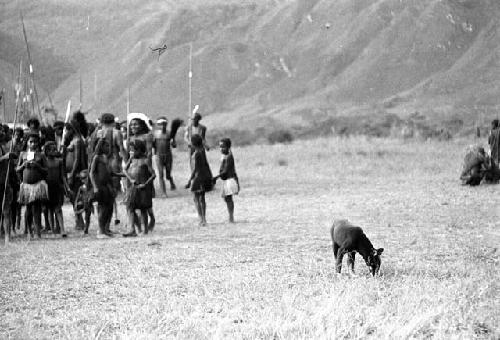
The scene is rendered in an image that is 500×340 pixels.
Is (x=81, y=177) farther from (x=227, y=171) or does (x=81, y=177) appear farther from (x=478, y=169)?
(x=478, y=169)

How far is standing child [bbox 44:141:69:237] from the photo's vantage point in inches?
538

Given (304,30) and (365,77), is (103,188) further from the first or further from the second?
(304,30)

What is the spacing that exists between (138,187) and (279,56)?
80425 millimetres

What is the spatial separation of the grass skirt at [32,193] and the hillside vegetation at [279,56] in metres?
47.3

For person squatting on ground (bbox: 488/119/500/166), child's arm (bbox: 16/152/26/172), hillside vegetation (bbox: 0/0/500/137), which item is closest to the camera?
child's arm (bbox: 16/152/26/172)

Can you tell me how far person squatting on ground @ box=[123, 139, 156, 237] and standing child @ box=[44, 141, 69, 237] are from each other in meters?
1.06

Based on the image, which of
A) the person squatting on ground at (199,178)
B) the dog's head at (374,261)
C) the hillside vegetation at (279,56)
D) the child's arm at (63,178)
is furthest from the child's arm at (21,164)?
the hillside vegetation at (279,56)

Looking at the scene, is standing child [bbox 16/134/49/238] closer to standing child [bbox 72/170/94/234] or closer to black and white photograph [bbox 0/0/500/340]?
black and white photograph [bbox 0/0/500/340]

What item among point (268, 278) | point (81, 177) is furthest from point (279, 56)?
point (268, 278)

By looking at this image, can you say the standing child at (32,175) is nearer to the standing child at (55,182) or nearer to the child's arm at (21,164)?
the child's arm at (21,164)

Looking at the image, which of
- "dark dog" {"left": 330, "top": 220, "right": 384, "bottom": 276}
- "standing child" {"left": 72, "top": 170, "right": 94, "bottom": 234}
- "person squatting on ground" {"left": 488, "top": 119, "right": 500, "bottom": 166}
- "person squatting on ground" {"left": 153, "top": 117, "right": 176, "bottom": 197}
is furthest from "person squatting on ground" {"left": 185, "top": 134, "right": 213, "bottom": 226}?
"person squatting on ground" {"left": 488, "top": 119, "right": 500, "bottom": 166}

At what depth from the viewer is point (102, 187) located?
1314 cm

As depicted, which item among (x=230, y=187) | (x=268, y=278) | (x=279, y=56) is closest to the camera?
(x=268, y=278)

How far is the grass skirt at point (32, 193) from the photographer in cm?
1305
